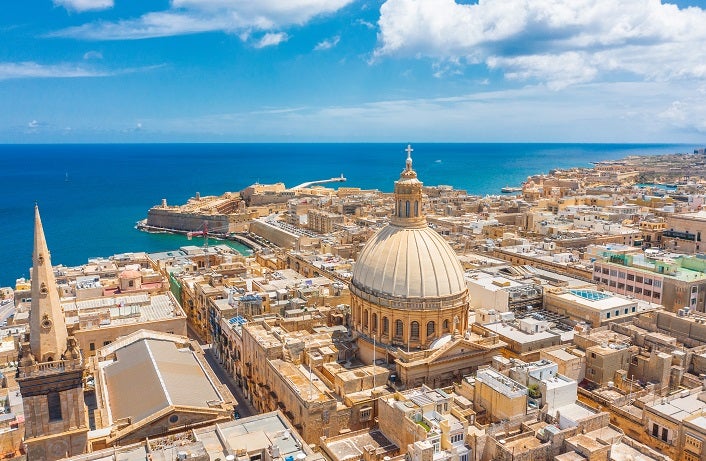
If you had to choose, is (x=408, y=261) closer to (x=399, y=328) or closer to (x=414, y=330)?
(x=399, y=328)

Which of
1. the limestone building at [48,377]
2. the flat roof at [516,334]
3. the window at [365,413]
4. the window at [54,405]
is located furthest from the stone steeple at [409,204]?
the window at [54,405]

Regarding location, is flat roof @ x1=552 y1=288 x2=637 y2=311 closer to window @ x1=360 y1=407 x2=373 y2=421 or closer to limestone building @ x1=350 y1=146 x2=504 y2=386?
limestone building @ x1=350 y1=146 x2=504 y2=386

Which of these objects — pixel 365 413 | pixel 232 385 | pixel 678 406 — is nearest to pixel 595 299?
pixel 678 406

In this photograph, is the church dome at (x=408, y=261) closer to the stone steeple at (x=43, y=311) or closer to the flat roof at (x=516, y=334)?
the flat roof at (x=516, y=334)

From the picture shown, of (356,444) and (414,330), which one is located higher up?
(414,330)

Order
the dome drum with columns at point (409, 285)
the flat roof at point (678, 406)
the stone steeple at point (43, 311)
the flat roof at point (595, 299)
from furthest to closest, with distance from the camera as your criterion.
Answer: the flat roof at point (595, 299) → the dome drum with columns at point (409, 285) → the flat roof at point (678, 406) → the stone steeple at point (43, 311)

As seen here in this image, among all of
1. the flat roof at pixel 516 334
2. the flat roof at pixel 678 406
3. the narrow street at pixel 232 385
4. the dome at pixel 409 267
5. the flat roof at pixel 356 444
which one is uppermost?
the dome at pixel 409 267

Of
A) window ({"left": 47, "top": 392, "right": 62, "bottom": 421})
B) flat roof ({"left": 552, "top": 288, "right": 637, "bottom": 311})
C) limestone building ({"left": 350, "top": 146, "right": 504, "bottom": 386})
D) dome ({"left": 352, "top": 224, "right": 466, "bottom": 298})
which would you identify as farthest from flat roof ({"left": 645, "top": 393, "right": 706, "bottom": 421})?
window ({"left": 47, "top": 392, "right": 62, "bottom": 421})
